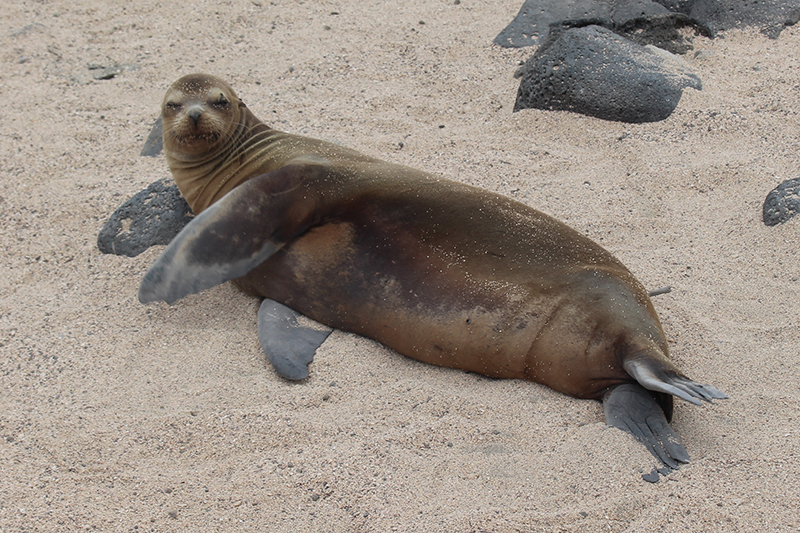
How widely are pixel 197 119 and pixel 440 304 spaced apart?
1.68 meters

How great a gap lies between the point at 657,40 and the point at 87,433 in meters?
5.47

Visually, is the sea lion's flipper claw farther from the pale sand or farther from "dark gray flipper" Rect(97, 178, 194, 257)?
"dark gray flipper" Rect(97, 178, 194, 257)

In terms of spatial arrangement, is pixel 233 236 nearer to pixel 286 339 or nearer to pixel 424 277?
pixel 286 339

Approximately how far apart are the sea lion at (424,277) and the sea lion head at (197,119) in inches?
23.2

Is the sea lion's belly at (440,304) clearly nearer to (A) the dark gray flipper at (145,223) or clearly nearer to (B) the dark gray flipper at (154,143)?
(A) the dark gray flipper at (145,223)

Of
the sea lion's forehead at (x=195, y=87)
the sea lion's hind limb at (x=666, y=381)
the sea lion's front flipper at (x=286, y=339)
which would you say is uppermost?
the sea lion's forehead at (x=195, y=87)

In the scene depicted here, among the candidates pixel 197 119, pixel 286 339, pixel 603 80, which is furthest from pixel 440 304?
pixel 603 80

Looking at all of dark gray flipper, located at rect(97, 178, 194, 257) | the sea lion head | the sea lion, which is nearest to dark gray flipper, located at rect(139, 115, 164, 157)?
dark gray flipper, located at rect(97, 178, 194, 257)

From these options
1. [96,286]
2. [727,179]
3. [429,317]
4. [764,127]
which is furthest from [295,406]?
[764,127]

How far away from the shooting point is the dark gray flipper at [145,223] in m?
4.32

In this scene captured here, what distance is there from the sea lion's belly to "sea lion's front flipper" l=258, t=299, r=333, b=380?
74 millimetres

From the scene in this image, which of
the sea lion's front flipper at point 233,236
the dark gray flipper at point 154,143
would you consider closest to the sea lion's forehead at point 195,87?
the sea lion's front flipper at point 233,236

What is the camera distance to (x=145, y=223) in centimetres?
436

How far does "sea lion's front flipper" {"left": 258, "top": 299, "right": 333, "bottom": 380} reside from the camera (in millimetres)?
3268
